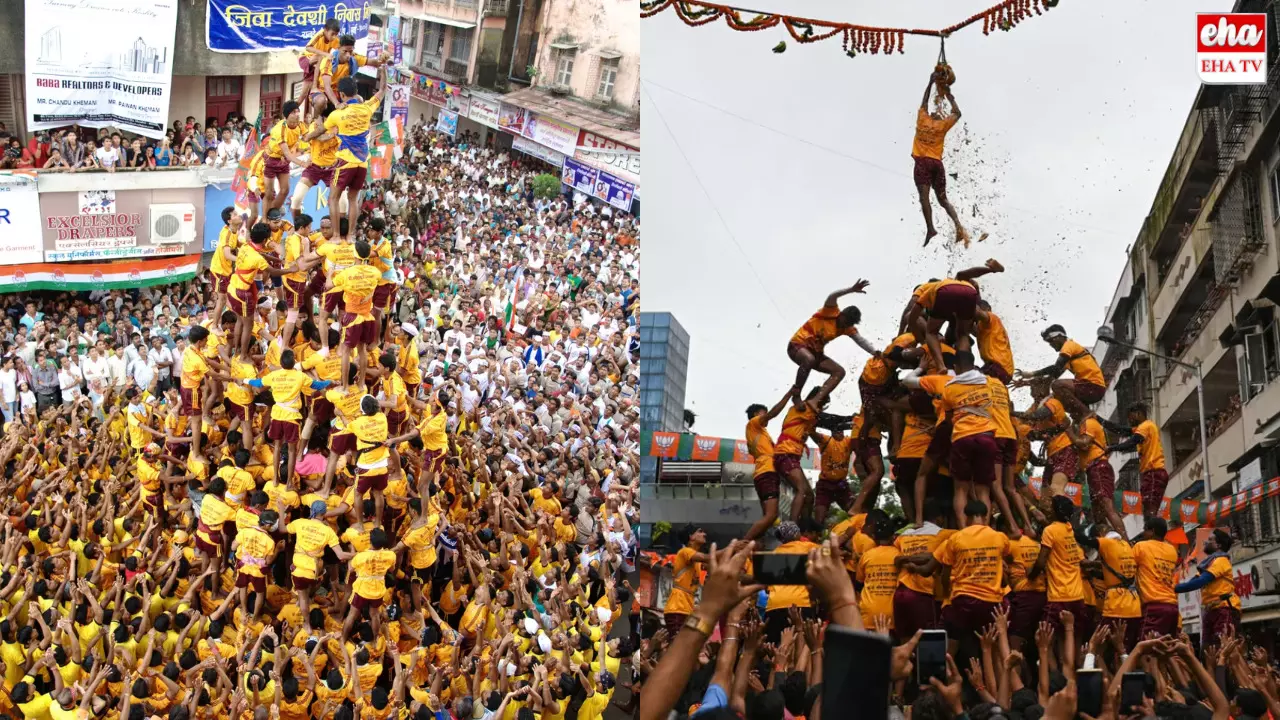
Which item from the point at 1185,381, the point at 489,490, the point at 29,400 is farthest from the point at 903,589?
the point at 29,400

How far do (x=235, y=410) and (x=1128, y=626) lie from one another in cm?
562

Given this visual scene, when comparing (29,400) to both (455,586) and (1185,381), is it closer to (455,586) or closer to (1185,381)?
(455,586)

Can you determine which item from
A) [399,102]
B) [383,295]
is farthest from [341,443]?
[399,102]

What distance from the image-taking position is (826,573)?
2672 mm

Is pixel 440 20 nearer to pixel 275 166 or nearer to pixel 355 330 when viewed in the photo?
pixel 275 166

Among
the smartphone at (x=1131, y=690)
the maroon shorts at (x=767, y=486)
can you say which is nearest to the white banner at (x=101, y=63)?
the maroon shorts at (x=767, y=486)

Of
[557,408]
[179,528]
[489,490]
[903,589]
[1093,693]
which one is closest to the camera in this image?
[1093,693]

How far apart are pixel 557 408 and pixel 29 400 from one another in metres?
4.71

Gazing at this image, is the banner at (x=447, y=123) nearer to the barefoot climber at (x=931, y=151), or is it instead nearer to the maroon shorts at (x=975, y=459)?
the barefoot climber at (x=931, y=151)

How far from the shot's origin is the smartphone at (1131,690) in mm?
4598

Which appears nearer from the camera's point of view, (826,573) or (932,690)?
(826,573)

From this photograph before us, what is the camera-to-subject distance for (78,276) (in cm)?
1286

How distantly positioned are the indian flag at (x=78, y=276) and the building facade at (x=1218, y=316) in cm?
858

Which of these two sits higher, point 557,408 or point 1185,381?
point 1185,381
